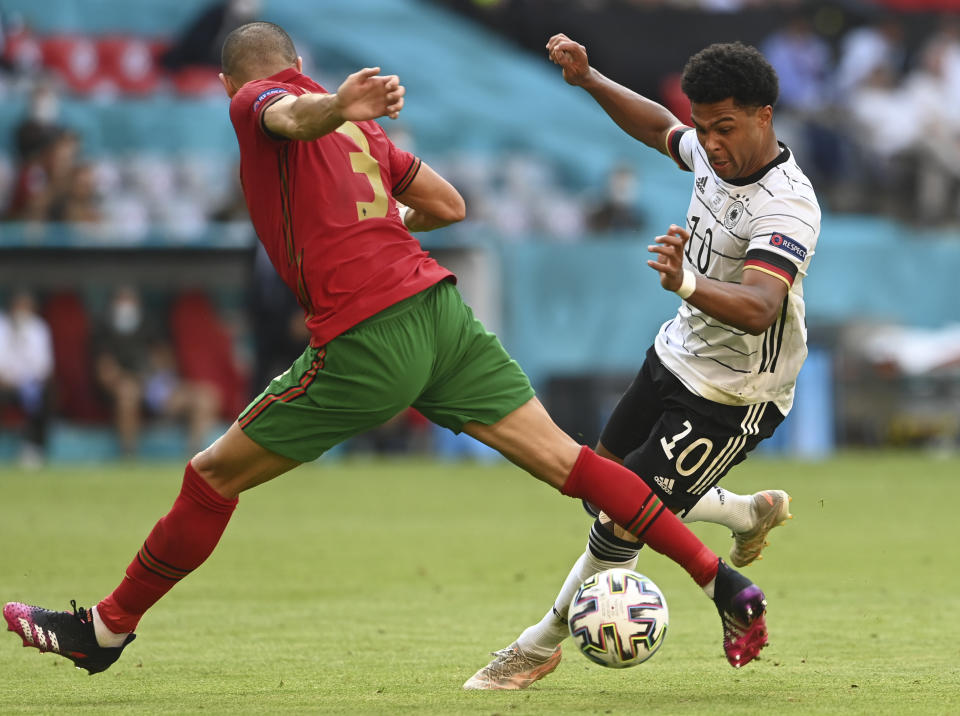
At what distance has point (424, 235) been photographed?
1961 centimetres

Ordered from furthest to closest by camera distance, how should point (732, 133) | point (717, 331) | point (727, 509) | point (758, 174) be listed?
1. point (727, 509)
2. point (717, 331)
3. point (758, 174)
4. point (732, 133)

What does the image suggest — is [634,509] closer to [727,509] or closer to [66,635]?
[727,509]

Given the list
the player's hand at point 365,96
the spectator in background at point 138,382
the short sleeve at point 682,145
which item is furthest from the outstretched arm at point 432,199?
the spectator in background at point 138,382

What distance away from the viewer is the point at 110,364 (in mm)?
19391

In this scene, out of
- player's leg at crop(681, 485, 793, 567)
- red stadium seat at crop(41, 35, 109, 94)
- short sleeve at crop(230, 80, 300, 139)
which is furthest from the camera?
red stadium seat at crop(41, 35, 109, 94)

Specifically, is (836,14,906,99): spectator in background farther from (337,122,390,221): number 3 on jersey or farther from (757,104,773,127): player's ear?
(337,122,390,221): number 3 on jersey

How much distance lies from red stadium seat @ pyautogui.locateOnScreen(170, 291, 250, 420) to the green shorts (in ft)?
46.2

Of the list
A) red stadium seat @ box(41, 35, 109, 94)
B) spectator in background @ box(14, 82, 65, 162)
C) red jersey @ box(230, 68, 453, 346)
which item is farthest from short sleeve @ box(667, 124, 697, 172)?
red stadium seat @ box(41, 35, 109, 94)

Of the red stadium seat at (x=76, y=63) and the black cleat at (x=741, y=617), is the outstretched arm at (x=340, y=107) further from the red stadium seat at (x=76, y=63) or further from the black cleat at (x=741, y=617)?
the red stadium seat at (x=76, y=63)

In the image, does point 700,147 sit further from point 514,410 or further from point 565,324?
point 565,324

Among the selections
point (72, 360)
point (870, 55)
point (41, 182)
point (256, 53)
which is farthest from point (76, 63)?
point (256, 53)

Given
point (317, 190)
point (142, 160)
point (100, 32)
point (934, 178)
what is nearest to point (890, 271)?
point (934, 178)

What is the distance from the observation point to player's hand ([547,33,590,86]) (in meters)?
6.98

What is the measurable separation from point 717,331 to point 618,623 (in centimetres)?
134
